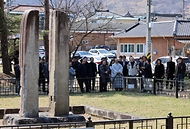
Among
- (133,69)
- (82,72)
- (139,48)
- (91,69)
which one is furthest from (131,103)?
(139,48)

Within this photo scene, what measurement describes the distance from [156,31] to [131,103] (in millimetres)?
32872

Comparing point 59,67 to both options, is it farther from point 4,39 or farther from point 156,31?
point 156,31

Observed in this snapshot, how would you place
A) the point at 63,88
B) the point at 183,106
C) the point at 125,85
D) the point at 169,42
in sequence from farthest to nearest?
1. the point at 169,42
2. the point at 125,85
3. the point at 183,106
4. the point at 63,88

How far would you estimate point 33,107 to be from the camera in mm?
14367

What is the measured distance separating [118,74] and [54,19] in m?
9.84

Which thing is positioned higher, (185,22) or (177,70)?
(185,22)

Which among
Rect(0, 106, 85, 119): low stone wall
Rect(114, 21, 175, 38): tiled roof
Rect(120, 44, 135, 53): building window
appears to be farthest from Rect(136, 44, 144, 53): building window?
Rect(0, 106, 85, 119): low stone wall

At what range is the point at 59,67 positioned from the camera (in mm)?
15250

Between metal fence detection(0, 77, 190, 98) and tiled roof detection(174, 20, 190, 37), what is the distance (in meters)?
22.7

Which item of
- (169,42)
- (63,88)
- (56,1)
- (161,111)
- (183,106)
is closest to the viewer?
(63,88)

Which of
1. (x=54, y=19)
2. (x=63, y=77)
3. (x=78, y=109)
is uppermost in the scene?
(x=54, y=19)

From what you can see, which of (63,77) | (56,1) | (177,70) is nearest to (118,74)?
(177,70)

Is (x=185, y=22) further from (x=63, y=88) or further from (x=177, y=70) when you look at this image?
(x=63, y=88)

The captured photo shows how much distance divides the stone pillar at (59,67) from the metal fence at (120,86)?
7.68m
